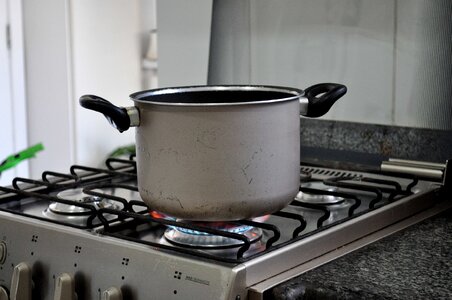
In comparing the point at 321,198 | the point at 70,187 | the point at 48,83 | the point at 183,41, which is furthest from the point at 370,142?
the point at 48,83

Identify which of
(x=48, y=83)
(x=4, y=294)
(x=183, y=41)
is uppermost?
(x=183, y=41)

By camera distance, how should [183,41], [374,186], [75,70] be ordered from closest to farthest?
[374,186] < [183,41] < [75,70]

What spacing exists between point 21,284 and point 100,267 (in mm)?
118

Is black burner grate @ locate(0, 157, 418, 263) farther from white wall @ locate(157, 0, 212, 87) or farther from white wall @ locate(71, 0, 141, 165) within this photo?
white wall @ locate(71, 0, 141, 165)

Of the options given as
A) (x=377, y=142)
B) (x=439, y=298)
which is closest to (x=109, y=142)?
(x=377, y=142)

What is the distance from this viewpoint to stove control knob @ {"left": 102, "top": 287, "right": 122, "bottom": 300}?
36.2 inches

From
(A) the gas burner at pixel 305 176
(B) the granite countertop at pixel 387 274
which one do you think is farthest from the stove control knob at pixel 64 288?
(A) the gas burner at pixel 305 176

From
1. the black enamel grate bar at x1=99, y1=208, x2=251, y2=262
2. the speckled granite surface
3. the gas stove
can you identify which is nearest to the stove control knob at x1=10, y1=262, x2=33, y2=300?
the gas stove

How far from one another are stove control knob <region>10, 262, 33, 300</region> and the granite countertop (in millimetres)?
339

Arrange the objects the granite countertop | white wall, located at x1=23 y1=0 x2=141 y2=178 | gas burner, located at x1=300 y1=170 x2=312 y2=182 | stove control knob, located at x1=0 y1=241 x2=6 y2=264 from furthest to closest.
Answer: white wall, located at x1=23 y1=0 x2=141 y2=178 < gas burner, located at x1=300 y1=170 x2=312 y2=182 < stove control knob, located at x1=0 y1=241 x2=6 y2=264 < the granite countertop

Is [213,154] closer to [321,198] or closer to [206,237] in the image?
[206,237]

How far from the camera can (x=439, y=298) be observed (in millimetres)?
834

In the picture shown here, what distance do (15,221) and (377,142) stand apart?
71 centimetres

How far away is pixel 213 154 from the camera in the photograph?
91 centimetres
